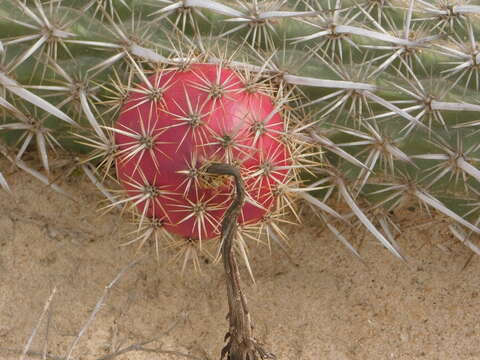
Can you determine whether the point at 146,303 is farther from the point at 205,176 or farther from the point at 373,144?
the point at 373,144

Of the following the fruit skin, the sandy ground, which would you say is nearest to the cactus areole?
the fruit skin

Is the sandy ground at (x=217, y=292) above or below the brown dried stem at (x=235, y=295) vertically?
below

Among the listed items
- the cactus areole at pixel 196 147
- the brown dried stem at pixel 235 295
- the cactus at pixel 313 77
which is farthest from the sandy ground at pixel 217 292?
the cactus areole at pixel 196 147

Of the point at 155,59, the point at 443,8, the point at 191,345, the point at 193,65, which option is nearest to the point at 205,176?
the point at 193,65

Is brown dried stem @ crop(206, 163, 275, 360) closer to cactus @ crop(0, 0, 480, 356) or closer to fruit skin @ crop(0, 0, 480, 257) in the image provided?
cactus @ crop(0, 0, 480, 356)

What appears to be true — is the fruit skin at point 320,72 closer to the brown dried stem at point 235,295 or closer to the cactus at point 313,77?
the cactus at point 313,77

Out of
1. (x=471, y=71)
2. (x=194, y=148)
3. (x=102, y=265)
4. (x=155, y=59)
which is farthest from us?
(x=102, y=265)

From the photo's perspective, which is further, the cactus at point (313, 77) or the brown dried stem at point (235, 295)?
the cactus at point (313, 77)
